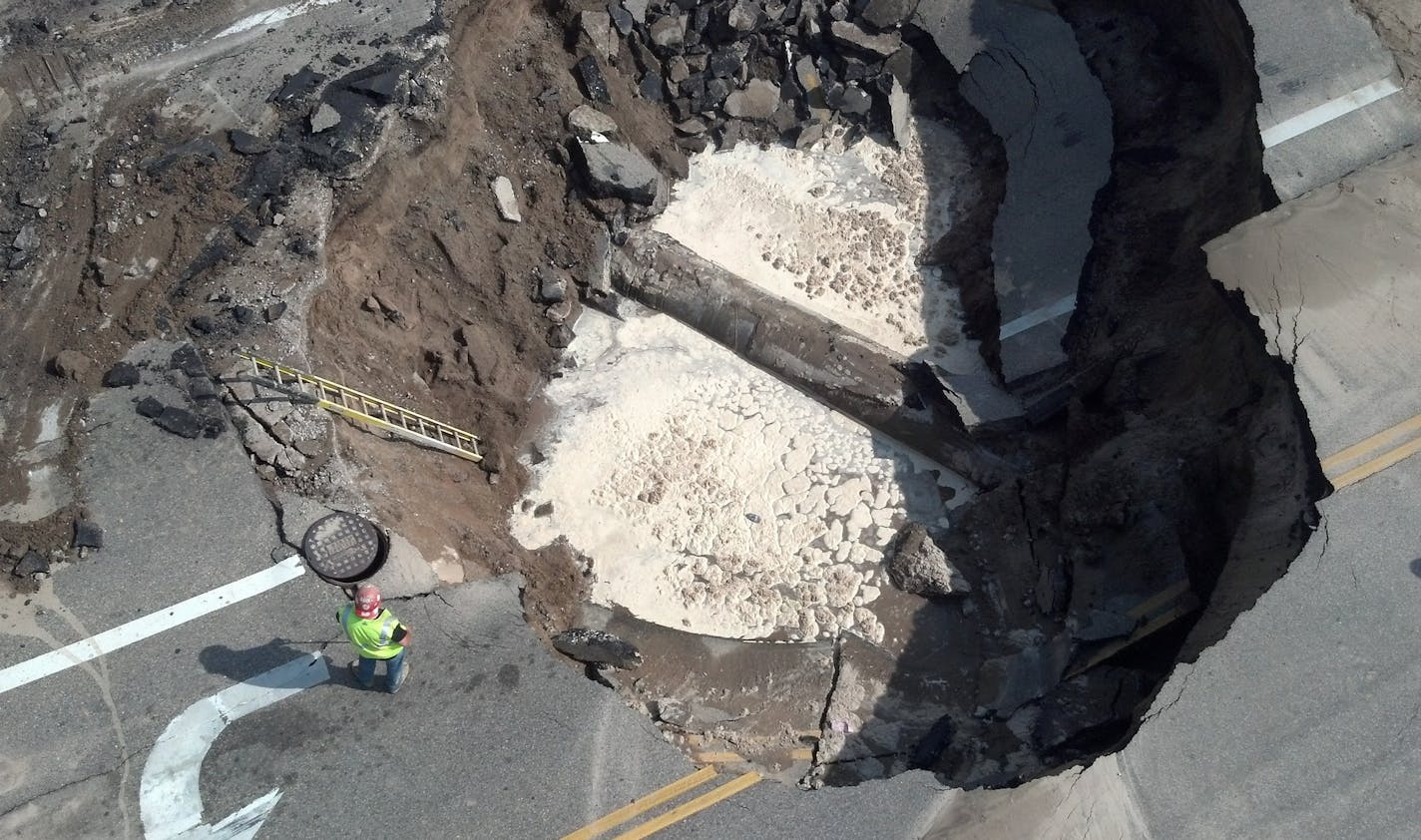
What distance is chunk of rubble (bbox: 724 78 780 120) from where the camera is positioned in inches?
476

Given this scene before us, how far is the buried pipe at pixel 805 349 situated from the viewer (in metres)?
9.99

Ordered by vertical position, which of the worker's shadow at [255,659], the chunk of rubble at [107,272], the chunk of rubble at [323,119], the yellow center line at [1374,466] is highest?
the chunk of rubble at [323,119]

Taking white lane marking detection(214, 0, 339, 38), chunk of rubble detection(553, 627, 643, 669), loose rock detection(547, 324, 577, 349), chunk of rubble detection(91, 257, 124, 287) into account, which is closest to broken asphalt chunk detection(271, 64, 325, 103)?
white lane marking detection(214, 0, 339, 38)

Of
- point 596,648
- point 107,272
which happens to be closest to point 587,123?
point 107,272

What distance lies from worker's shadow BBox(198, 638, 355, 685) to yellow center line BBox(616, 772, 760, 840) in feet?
7.59

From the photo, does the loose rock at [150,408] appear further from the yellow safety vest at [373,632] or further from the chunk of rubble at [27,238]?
the yellow safety vest at [373,632]

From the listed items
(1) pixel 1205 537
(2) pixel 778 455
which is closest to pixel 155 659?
(2) pixel 778 455

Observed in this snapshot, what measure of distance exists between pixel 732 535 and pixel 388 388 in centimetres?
351

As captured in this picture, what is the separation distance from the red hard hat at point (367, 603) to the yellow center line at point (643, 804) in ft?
6.41

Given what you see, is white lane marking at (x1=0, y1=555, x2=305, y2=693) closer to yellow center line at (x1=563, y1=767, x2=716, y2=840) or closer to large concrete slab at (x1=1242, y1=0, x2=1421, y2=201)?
yellow center line at (x1=563, y1=767, x2=716, y2=840)

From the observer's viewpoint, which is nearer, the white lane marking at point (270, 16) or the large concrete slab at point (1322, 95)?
the large concrete slab at point (1322, 95)

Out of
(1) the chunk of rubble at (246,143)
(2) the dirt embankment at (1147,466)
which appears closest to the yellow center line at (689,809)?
(2) the dirt embankment at (1147,466)

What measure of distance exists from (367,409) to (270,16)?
520cm

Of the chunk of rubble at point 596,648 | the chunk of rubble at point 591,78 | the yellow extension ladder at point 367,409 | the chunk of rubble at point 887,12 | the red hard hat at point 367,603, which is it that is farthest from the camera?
the chunk of rubble at point 887,12
